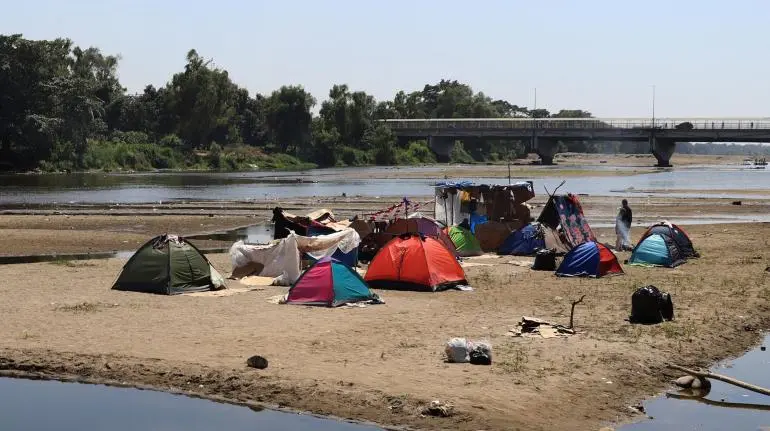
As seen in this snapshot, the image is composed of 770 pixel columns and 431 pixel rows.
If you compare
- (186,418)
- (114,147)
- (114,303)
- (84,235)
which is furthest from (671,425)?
(114,147)

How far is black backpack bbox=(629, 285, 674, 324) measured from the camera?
1956cm

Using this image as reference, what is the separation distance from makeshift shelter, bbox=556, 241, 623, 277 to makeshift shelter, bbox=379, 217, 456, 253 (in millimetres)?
3758

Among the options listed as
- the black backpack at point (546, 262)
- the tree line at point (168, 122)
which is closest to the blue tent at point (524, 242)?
the black backpack at point (546, 262)

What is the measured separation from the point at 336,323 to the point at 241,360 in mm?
3198

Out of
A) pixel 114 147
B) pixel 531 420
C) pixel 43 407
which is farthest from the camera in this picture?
pixel 114 147

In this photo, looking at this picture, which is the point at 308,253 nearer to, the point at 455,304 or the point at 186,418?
the point at 455,304

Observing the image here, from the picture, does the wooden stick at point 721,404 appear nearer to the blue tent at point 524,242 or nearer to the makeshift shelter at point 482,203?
the blue tent at point 524,242

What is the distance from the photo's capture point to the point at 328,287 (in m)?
21.2

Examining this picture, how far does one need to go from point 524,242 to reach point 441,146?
147 meters

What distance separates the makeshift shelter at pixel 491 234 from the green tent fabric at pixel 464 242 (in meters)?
0.82

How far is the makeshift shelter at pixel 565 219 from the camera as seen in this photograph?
31.7m

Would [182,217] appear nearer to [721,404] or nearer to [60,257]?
[60,257]

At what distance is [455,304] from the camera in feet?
71.9

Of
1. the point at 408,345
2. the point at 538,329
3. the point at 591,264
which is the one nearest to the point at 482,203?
the point at 591,264
